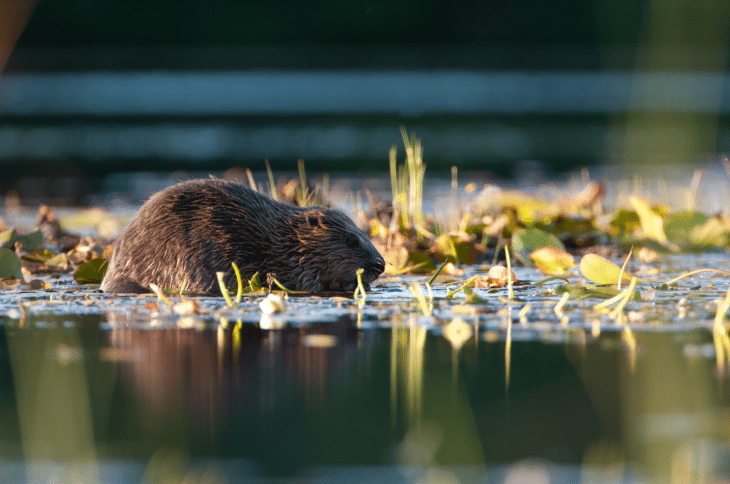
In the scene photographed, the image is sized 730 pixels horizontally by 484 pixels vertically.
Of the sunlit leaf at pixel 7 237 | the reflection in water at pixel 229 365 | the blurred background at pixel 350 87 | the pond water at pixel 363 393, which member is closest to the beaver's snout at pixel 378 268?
the pond water at pixel 363 393

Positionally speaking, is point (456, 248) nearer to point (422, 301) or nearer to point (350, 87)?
point (422, 301)

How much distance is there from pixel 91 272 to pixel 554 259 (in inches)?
94.4

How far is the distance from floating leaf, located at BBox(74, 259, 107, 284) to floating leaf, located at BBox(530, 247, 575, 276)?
224 cm

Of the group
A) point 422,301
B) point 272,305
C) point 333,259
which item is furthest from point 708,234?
point 272,305

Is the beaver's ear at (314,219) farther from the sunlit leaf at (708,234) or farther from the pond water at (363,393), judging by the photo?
the sunlit leaf at (708,234)

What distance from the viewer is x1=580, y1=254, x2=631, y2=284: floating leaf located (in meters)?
4.12

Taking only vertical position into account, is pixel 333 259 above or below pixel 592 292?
above

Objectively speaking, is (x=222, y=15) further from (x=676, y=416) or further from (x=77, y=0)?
(x=676, y=416)

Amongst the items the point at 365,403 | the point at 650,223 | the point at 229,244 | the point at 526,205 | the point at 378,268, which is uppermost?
the point at 526,205

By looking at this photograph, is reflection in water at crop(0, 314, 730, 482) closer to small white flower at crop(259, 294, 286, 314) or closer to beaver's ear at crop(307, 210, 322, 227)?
small white flower at crop(259, 294, 286, 314)

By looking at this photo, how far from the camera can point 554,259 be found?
4555mm

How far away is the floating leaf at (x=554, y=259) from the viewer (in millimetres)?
4516

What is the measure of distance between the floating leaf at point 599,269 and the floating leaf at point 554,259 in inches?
11.7

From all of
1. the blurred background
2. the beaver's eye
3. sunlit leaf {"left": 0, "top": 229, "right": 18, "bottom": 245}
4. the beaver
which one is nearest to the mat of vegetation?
sunlit leaf {"left": 0, "top": 229, "right": 18, "bottom": 245}
